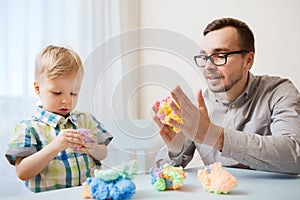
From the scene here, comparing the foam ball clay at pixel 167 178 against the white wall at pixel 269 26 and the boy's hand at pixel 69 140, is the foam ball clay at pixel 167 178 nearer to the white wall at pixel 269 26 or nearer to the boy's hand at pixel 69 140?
the boy's hand at pixel 69 140

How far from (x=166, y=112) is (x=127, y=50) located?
0.19 meters

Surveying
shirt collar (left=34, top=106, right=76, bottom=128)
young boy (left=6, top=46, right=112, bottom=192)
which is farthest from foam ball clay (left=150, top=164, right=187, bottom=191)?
shirt collar (left=34, top=106, right=76, bottom=128)

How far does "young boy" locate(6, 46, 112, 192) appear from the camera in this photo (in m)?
1.03

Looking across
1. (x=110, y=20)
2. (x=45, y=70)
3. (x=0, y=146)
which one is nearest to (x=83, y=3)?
(x=110, y=20)

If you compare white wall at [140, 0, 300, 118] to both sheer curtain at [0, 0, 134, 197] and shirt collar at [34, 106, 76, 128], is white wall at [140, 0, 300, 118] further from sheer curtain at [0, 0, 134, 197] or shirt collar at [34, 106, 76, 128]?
shirt collar at [34, 106, 76, 128]

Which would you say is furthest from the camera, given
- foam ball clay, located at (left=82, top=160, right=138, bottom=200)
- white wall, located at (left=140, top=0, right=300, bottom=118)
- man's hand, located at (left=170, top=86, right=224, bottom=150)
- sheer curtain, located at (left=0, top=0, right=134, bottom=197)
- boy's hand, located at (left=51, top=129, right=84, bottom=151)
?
white wall, located at (left=140, top=0, right=300, bottom=118)

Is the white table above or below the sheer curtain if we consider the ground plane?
below

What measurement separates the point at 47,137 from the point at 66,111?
0.30ft

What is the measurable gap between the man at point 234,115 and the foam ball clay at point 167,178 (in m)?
0.10

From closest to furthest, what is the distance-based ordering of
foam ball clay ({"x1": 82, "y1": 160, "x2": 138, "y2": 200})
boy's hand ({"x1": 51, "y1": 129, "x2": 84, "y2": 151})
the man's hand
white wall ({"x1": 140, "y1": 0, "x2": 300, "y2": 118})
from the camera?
foam ball clay ({"x1": 82, "y1": 160, "x2": 138, "y2": 200}) < the man's hand < boy's hand ({"x1": 51, "y1": 129, "x2": 84, "y2": 151}) < white wall ({"x1": 140, "y1": 0, "x2": 300, "y2": 118})

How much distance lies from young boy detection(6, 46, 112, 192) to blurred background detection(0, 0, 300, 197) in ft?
0.33

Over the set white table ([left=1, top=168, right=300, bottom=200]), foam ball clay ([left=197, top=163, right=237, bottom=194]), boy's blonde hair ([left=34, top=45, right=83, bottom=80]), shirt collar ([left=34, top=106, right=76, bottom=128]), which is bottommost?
white table ([left=1, top=168, right=300, bottom=200])

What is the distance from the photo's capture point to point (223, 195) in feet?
2.64

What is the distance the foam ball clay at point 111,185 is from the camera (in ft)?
2.38
